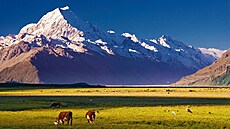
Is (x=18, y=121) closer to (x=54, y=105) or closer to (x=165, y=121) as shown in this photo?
(x=165, y=121)

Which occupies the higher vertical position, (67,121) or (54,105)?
(54,105)

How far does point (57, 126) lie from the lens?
39625 millimetres

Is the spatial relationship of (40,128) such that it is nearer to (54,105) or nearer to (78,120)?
(78,120)

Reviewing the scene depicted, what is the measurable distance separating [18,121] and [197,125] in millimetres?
17238

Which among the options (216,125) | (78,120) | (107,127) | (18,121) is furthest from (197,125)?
(18,121)

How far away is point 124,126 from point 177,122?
6.84 m

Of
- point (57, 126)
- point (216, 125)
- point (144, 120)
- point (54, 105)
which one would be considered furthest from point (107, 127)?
point (54, 105)

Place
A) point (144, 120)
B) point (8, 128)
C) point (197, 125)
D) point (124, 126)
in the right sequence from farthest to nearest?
1. point (144, 120)
2. point (197, 125)
3. point (124, 126)
4. point (8, 128)

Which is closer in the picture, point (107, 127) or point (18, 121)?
point (107, 127)

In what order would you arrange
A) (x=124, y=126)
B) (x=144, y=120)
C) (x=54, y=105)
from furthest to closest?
(x=54, y=105) → (x=144, y=120) → (x=124, y=126)

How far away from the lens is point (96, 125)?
40219mm

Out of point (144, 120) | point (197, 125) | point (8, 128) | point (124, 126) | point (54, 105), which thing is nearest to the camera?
point (8, 128)

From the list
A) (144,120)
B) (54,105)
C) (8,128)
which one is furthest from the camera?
(54,105)

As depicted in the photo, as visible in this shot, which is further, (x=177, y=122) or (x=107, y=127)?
(x=177, y=122)
